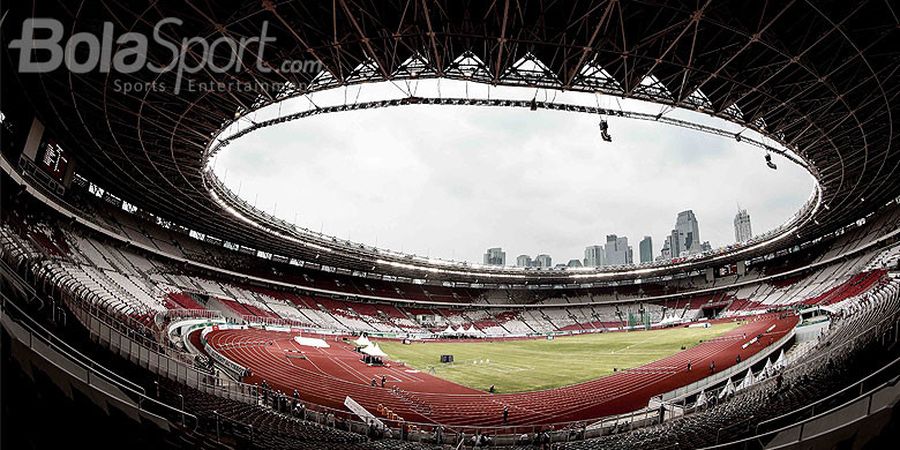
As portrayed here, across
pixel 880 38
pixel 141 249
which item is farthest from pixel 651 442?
pixel 141 249

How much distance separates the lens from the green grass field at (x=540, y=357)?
92.1ft

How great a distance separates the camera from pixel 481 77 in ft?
58.2

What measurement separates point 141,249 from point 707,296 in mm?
72417

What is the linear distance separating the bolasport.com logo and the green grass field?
20.6m

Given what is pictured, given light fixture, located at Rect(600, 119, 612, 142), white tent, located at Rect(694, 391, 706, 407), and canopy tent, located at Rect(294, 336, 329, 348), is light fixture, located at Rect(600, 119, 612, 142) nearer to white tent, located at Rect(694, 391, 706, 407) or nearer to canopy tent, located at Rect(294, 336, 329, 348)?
white tent, located at Rect(694, 391, 706, 407)

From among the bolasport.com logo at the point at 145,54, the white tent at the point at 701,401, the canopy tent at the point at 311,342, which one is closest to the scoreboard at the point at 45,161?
the bolasport.com logo at the point at 145,54

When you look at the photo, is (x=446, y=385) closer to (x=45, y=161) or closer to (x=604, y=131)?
(x=604, y=131)

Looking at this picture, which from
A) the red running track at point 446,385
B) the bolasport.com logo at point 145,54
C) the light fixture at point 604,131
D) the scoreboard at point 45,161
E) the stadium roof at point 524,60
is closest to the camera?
the stadium roof at point 524,60

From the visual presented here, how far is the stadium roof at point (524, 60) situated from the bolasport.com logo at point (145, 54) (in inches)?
10.1

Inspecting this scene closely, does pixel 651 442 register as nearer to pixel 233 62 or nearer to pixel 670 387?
pixel 670 387

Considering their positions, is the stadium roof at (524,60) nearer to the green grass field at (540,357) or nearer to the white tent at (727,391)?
the white tent at (727,391)

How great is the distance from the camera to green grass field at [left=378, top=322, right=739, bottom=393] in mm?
28078

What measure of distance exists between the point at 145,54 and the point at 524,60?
1419 cm

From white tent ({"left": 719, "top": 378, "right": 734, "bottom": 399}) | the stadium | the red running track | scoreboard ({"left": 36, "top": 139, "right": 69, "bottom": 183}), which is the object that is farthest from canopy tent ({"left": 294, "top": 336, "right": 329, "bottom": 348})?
white tent ({"left": 719, "top": 378, "right": 734, "bottom": 399})
